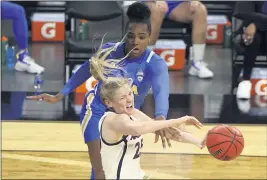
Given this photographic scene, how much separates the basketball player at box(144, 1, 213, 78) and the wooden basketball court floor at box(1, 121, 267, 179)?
177 cm

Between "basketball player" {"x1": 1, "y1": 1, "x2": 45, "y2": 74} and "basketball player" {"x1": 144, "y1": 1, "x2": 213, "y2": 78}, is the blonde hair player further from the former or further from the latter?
"basketball player" {"x1": 1, "y1": 1, "x2": 45, "y2": 74}

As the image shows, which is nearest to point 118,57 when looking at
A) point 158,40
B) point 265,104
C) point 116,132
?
point 116,132

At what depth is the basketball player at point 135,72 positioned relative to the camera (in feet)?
19.4

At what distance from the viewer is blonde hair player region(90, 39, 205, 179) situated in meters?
5.19

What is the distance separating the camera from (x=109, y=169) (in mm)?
5430

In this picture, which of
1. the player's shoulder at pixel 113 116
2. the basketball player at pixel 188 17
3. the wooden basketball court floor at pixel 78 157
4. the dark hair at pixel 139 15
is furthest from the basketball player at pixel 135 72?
the basketball player at pixel 188 17

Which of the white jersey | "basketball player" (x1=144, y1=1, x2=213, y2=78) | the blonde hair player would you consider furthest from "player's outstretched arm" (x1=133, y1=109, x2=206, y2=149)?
"basketball player" (x1=144, y1=1, x2=213, y2=78)

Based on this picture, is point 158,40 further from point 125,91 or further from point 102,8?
point 125,91

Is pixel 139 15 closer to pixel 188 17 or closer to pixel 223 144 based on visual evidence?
pixel 223 144

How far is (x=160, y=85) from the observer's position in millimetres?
5891

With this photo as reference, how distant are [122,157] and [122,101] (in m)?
0.39

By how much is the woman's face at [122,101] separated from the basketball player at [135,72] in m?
0.59

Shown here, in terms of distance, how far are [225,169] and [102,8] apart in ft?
11.3

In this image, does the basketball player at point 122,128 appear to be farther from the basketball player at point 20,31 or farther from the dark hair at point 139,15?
the basketball player at point 20,31
